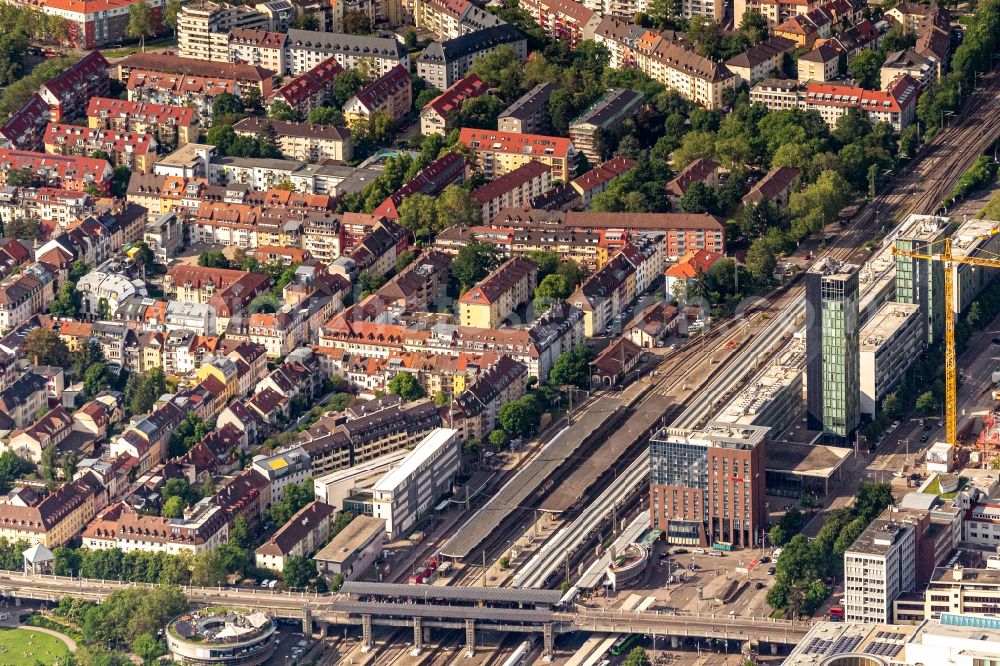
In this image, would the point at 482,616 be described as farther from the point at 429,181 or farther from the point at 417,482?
the point at 429,181

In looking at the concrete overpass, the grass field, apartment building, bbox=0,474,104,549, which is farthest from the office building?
the grass field

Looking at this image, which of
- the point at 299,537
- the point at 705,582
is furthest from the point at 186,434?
the point at 705,582

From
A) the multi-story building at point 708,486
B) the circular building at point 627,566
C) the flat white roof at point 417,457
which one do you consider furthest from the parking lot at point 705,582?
the flat white roof at point 417,457

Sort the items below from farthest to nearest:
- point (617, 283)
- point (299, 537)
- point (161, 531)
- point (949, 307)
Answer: point (617, 283), point (949, 307), point (161, 531), point (299, 537)

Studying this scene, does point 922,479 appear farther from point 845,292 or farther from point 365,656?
point 365,656

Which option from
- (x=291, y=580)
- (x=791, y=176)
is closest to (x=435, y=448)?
(x=291, y=580)

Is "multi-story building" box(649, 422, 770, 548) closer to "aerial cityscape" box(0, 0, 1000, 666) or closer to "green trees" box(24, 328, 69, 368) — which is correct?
A: "aerial cityscape" box(0, 0, 1000, 666)
